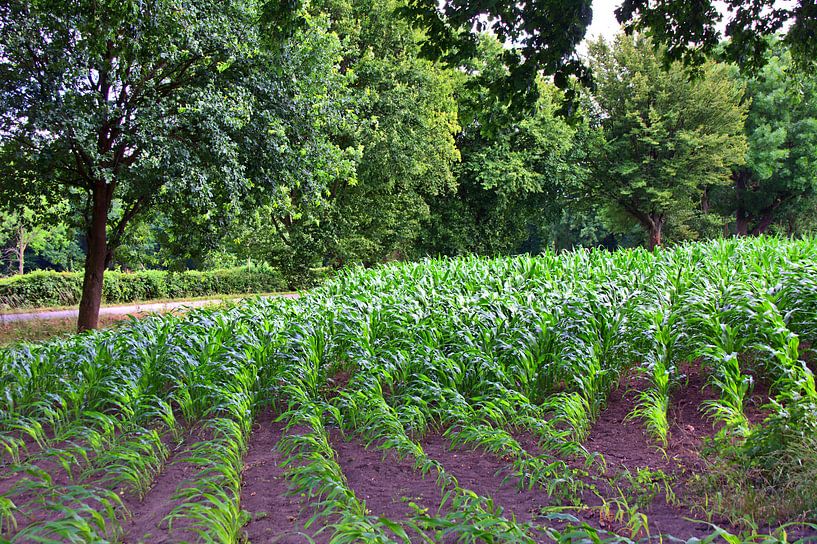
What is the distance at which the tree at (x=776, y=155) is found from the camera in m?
27.1

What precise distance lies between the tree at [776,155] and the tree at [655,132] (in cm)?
200

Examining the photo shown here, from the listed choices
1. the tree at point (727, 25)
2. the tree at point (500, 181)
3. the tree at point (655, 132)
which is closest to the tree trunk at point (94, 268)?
the tree at point (727, 25)

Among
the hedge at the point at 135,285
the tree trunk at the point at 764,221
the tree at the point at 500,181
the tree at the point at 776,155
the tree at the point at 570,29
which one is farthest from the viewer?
the tree trunk at the point at 764,221

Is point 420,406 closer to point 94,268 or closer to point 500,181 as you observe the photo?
point 94,268

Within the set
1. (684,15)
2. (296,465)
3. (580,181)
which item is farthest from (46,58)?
(580,181)

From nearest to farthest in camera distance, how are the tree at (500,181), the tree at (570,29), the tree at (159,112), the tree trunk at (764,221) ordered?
the tree at (570,29), the tree at (159,112), the tree at (500,181), the tree trunk at (764,221)

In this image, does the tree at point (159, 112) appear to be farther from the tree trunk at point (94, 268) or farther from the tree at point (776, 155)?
the tree at point (776, 155)

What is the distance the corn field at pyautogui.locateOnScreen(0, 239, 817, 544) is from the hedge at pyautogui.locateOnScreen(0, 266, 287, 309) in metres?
11.5

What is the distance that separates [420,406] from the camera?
14.3 feet

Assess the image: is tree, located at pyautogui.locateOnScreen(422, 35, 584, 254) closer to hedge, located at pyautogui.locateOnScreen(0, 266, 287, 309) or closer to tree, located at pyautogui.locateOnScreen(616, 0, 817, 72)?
hedge, located at pyautogui.locateOnScreen(0, 266, 287, 309)

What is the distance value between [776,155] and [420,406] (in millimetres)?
28965

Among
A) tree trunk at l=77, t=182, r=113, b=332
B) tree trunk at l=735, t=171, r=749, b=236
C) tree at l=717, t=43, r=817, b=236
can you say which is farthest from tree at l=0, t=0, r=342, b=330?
tree trunk at l=735, t=171, r=749, b=236

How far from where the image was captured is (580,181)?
2605cm

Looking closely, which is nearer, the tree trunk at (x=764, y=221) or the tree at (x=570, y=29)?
the tree at (x=570, y=29)
